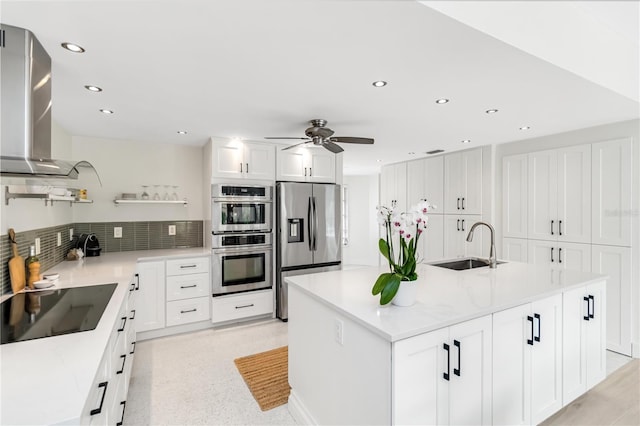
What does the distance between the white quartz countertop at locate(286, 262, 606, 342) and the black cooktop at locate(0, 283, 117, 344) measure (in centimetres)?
114

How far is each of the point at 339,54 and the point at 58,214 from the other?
3091 millimetres

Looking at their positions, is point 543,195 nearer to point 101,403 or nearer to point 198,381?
point 198,381

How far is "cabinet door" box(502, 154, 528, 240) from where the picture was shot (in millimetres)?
3809

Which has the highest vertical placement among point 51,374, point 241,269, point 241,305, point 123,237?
point 123,237

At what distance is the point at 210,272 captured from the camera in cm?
361


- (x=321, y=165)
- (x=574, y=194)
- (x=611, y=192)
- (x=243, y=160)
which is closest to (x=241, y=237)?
(x=243, y=160)

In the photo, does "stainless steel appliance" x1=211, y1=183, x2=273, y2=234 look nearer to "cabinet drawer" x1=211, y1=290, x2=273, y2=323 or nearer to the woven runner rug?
"cabinet drawer" x1=211, y1=290, x2=273, y2=323

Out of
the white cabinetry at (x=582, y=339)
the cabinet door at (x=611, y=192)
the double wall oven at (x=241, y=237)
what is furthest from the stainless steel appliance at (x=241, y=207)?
the cabinet door at (x=611, y=192)

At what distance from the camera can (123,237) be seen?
12.5 ft

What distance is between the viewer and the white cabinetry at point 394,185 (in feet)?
17.8

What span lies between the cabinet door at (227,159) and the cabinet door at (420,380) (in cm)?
296

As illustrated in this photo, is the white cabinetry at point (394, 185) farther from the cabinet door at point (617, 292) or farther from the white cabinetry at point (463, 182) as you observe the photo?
the cabinet door at point (617, 292)

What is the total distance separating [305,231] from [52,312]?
8.89ft

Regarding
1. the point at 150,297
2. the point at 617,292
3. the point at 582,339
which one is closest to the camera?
the point at 582,339
